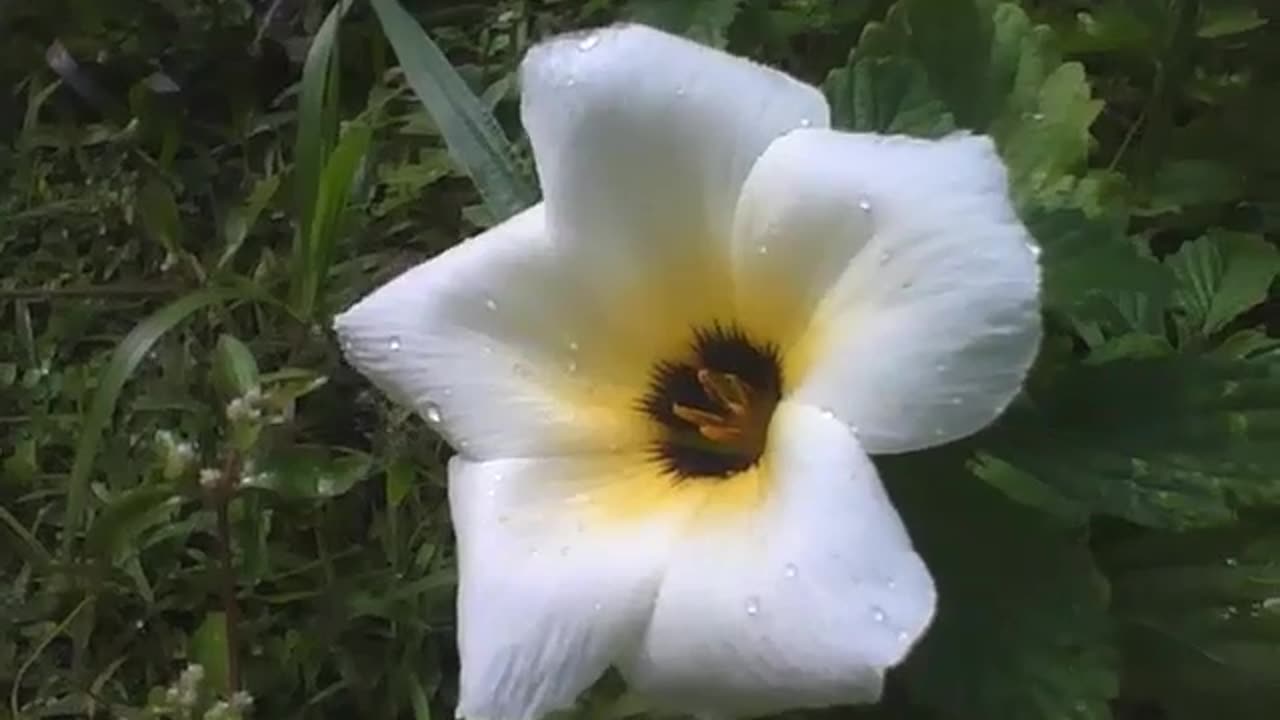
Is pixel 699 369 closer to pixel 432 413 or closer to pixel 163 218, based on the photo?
pixel 432 413

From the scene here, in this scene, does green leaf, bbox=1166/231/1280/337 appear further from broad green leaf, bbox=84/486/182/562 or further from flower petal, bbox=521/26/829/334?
broad green leaf, bbox=84/486/182/562

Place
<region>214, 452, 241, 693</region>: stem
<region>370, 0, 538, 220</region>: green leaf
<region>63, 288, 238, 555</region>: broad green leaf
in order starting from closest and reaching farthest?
<region>370, 0, 538, 220</region>: green leaf
<region>214, 452, 241, 693</region>: stem
<region>63, 288, 238, 555</region>: broad green leaf

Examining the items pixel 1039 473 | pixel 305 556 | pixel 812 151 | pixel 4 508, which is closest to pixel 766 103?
pixel 812 151

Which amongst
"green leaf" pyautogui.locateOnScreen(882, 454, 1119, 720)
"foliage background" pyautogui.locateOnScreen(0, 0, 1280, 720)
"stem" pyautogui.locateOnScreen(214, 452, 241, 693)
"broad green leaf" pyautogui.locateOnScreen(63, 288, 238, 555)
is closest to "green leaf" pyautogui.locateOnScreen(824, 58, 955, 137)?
"foliage background" pyautogui.locateOnScreen(0, 0, 1280, 720)

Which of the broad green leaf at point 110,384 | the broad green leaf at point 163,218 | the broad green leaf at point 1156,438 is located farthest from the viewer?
the broad green leaf at point 163,218

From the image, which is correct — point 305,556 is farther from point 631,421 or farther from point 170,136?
point 631,421

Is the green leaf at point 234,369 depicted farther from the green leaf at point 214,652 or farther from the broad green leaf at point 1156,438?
the broad green leaf at point 1156,438

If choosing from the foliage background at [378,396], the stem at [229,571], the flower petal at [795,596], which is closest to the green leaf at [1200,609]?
the foliage background at [378,396]

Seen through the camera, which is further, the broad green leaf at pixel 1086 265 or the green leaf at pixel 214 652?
the green leaf at pixel 214 652
